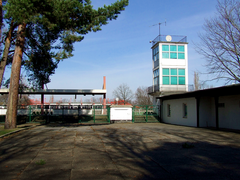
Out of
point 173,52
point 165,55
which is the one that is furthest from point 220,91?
point 173,52

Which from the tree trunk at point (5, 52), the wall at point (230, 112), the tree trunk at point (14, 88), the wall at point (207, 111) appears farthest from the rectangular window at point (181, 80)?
the tree trunk at point (5, 52)

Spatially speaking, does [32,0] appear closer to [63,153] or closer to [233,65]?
[63,153]

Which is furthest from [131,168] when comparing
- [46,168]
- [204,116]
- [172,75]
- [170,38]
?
[170,38]

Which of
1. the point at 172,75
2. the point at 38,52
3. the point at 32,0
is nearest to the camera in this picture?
the point at 32,0

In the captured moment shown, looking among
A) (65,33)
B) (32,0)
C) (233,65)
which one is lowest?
(233,65)

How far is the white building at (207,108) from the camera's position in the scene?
14695 mm

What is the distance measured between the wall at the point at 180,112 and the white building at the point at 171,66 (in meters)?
5.43

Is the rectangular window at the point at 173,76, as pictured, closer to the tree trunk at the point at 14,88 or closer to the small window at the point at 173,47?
the small window at the point at 173,47

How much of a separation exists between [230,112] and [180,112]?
5.76 metres

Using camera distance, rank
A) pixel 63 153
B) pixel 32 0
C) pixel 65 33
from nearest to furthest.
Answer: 1. pixel 63 153
2. pixel 32 0
3. pixel 65 33

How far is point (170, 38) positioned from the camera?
3016 cm

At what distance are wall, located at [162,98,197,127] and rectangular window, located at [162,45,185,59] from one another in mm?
8045

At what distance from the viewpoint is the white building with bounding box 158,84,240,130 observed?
14695 millimetres

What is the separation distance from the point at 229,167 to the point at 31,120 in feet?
71.8
